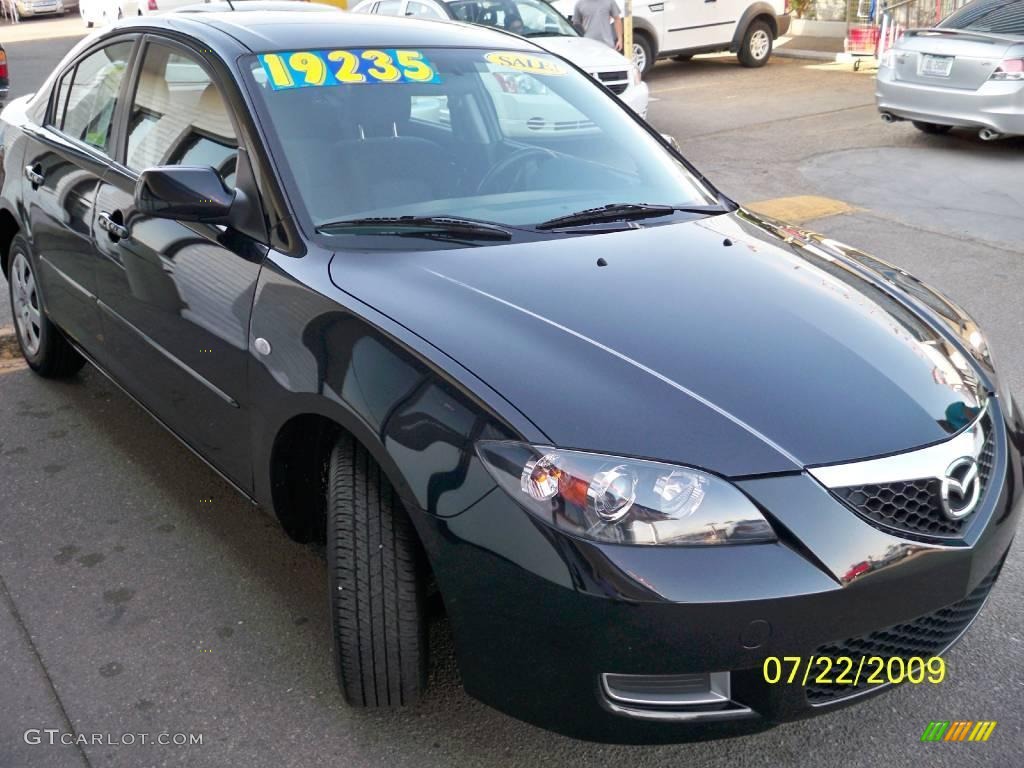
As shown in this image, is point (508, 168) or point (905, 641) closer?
point (905, 641)

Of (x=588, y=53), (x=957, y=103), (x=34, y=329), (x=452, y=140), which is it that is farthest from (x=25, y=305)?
(x=957, y=103)

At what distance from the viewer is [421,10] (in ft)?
39.7

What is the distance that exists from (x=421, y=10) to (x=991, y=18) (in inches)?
224

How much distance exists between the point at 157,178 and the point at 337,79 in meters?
0.68

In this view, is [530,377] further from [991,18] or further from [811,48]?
[811,48]

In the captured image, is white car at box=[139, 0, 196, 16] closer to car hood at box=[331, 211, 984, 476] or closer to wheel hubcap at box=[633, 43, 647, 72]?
wheel hubcap at box=[633, 43, 647, 72]

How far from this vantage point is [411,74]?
362 centimetres

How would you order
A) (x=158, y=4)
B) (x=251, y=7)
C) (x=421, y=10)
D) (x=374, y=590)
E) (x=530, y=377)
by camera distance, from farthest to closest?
(x=158, y=4) → (x=421, y=10) → (x=251, y=7) → (x=374, y=590) → (x=530, y=377)

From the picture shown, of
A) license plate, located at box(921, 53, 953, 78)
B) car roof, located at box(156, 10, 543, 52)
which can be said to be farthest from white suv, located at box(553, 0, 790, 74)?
car roof, located at box(156, 10, 543, 52)

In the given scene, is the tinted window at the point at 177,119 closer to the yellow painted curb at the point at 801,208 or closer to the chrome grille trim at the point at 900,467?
the chrome grille trim at the point at 900,467

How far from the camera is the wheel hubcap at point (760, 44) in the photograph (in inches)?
635

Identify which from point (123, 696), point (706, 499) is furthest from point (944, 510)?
point (123, 696)

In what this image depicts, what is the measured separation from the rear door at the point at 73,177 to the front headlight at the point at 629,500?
241 cm

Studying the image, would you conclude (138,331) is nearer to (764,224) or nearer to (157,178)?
(157,178)
